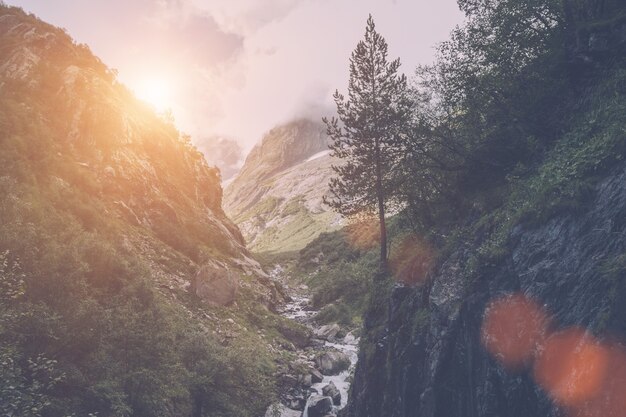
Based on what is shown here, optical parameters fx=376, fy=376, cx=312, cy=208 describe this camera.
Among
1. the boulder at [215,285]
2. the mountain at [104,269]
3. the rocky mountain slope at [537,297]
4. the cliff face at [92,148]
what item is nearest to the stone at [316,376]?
the mountain at [104,269]

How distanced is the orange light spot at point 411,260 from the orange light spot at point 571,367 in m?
8.02

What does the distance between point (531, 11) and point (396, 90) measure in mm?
9319

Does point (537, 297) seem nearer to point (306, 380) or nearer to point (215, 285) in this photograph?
point (306, 380)

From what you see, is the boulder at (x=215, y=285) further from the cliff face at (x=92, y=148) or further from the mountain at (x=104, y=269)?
the cliff face at (x=92, y=148)

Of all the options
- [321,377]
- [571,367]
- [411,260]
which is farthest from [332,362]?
[571,367]

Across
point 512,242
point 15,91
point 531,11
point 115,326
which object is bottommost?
point 512,242

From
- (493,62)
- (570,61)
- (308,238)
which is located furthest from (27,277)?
(308,238)

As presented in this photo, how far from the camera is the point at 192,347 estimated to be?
26500mm

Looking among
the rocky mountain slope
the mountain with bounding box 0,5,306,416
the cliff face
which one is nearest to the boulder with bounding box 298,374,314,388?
the mountain with bounding box 0,5,306,416

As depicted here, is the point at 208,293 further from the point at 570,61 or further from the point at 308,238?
the point at 308,238

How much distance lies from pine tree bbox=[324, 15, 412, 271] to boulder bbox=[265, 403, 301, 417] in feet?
42.4

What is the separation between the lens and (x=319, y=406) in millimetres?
26172

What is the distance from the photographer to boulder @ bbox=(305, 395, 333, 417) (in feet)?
84.6

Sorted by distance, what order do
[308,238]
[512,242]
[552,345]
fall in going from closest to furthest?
[552,345]
[512,242]
[308,238]
